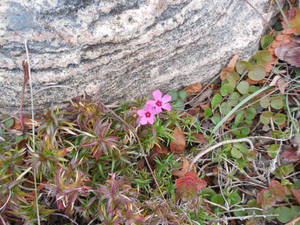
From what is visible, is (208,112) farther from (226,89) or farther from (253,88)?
(253,88)

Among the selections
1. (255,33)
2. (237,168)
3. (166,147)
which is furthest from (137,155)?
(255,33)

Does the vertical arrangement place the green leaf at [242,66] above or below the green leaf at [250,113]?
above

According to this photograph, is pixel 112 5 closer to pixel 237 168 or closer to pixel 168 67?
pixel 168 67

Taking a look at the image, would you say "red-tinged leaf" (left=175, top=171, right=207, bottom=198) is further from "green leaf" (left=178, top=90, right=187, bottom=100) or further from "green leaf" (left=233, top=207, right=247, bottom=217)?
"green leaf" (left=178, top=90, right=187, bottom=100)

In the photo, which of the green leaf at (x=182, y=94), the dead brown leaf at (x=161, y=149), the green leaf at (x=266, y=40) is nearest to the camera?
the dead brown leaf at (x=161, y=149)

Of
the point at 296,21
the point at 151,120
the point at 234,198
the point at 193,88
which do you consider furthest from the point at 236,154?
the point at 296,21

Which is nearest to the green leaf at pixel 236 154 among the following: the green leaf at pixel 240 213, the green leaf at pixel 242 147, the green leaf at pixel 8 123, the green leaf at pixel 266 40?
the green leaf at pixel 242 147

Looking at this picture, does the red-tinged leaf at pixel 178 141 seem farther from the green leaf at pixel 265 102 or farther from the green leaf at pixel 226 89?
the green leaf at pixel 265 102
